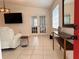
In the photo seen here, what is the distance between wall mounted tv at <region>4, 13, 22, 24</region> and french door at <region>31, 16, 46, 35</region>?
1.28m

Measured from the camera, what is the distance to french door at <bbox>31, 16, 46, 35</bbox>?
10320mm

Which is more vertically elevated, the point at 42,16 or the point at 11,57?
the point at 42,16

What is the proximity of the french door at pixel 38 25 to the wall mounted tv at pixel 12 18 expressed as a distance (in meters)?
1.28

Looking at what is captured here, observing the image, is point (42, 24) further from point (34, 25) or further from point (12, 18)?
point (12, 18)

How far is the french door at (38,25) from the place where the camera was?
33.9 ft

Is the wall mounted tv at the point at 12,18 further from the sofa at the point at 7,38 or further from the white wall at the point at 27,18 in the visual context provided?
the sofa at the point at 7,38

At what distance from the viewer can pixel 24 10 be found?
33.3ft

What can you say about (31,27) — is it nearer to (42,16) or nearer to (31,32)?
(31,32)

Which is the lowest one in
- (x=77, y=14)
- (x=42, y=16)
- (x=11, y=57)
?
(x=11, y=57)

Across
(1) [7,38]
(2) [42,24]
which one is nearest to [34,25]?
(2) [42,24]

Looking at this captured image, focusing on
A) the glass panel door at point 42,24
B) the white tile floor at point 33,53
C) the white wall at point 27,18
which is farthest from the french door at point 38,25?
the white tile floor at point 33,53

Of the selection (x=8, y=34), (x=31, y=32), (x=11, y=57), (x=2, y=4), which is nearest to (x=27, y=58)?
(x=11, y=57)

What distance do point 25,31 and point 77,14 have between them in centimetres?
932

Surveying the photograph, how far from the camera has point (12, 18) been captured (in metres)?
9.96
